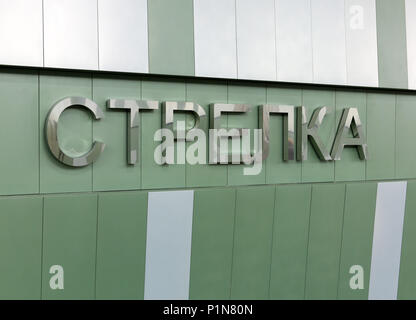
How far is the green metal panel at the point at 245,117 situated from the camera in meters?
3.31

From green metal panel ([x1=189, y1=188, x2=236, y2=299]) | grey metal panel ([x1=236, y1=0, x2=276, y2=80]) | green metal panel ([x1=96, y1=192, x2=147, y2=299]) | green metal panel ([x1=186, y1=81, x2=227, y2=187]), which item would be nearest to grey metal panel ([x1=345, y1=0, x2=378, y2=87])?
grey metal panel ([x1=236, y1=0, x2=276, y2=80])

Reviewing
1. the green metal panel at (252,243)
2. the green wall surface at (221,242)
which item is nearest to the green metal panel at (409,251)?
the green wall surface at (221,242)

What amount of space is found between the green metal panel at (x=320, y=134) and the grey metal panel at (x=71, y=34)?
1535 mm

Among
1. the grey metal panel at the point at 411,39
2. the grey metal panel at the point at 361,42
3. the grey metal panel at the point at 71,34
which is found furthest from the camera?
the grey metal panel at the point at 411,39

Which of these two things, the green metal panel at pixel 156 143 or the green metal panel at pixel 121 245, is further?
the green metal panel at pixel 156 143

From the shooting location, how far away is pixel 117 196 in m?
2.95

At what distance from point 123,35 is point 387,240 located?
2.52 metres

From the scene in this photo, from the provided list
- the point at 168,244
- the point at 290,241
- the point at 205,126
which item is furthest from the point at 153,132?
the point at 290,241

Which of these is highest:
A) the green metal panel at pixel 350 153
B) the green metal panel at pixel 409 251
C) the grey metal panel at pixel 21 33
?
the grey metal panel at pixel 21 33

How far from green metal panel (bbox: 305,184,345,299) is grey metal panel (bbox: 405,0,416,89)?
1065 millimetres

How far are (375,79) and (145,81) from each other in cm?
177

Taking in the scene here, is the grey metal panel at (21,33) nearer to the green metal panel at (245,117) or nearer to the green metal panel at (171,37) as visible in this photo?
the green metal panel at (171,37)

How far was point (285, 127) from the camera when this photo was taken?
345cm
